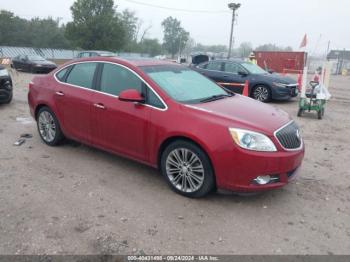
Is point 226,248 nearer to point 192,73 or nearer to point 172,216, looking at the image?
point 172,216

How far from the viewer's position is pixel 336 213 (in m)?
4.10

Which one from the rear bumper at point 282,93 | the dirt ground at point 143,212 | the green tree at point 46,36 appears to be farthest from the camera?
the green tree at point 46,36

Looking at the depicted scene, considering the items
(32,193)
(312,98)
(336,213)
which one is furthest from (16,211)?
(312,98)

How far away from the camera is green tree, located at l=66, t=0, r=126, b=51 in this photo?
46875 millimetres

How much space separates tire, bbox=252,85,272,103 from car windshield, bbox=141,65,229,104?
7.43 metres

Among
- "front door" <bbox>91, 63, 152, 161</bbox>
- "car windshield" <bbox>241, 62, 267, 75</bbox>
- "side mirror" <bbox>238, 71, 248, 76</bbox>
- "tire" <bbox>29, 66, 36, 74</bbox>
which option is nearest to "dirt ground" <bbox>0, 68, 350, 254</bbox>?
"front door" <bbox>91, 63, 152, 161</bbox>

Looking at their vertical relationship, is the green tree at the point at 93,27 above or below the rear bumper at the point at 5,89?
above

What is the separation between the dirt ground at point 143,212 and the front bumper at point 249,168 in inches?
12.4

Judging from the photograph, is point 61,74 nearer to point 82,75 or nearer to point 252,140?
point 82,75

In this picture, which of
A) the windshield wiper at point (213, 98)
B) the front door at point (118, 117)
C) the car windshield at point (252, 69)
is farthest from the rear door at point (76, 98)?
the car windshield at point (252, 69)

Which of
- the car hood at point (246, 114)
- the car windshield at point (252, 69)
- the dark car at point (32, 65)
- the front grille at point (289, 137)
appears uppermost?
the car windshield at point (252, 69)

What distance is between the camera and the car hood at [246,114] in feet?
13.3

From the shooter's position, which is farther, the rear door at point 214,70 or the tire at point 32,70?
the tire at point 32,70

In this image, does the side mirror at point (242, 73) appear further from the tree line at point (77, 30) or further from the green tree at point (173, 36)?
the green tree at point (173, 36)
